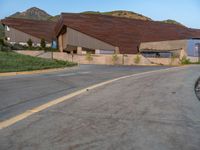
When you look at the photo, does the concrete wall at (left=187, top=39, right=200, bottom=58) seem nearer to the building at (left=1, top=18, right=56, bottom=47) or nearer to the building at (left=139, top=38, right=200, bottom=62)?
the building at (left=139, top=38, right=200, bottom=62)

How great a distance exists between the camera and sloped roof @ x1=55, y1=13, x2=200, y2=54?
229 ft

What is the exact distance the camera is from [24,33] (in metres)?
91.8

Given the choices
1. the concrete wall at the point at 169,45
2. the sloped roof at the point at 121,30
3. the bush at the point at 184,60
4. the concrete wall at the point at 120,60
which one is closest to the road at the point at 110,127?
the concrete wall at the point at 120,60

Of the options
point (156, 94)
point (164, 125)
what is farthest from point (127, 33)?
point (164, 125)

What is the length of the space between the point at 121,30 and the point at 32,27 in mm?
29227

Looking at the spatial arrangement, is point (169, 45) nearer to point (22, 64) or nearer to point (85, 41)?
point (85, 41)

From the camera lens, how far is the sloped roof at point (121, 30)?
6975cm

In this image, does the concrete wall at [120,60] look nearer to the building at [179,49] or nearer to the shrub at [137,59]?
the shrub at [137,59]

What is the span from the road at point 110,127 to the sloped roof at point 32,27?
81.6 m

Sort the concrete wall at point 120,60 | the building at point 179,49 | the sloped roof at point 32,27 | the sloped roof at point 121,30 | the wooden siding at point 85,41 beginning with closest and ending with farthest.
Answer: the concrete wall at point 120,60, the building at point 179,49, the wooden siding at point 85,41, the sloped roof at point 121,30, the sloped roof at point 32,27

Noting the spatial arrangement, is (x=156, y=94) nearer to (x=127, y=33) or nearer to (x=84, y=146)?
(x=84, y=146)

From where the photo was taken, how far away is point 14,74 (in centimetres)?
2444

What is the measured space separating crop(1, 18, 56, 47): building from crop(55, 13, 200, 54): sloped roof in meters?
13.6

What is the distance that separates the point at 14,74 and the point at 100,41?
145 feet
